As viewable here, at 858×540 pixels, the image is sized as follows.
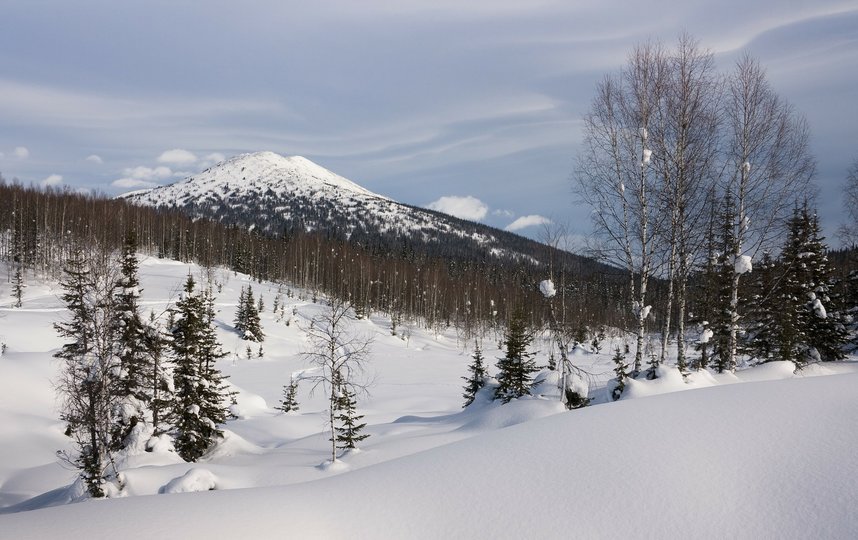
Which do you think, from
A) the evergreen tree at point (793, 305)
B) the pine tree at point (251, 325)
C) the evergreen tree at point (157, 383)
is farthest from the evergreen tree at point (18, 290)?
the evergreen tree at point (793, 305)

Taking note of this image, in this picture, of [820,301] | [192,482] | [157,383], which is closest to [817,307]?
[820,301]

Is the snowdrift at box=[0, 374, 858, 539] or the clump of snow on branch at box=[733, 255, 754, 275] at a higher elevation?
the clump of snow on branch at box=[733, 255, 754, 275]

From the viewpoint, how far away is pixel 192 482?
959cm

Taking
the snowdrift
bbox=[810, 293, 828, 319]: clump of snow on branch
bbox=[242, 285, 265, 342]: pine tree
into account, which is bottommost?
bbox=[242, 285, 265, 342]: pine tree

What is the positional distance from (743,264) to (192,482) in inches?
589

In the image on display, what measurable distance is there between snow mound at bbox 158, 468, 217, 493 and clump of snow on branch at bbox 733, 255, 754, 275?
1466cm

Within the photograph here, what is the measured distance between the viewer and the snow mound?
938 centimetres

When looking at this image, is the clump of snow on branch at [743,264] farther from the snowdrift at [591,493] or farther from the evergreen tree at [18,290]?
the evergreen tree at [18,290]

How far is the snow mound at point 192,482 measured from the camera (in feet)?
30.8

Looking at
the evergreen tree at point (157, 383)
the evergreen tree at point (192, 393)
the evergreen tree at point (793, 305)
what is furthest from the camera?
the evergreen tree at point (793, 305)

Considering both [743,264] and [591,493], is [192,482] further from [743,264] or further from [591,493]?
[743,264]

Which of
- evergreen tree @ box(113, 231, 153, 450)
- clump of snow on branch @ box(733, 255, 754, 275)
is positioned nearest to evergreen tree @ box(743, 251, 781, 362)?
clump of snow on branch @ box(733, 255, 754, 275)

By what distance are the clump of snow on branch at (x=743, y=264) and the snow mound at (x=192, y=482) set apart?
48.1ft

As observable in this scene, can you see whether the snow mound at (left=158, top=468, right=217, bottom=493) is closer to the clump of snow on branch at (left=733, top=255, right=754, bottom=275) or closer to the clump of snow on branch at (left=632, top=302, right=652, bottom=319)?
the clump of snow on branch at (left=632, top=302, right=652, bottom=319)
